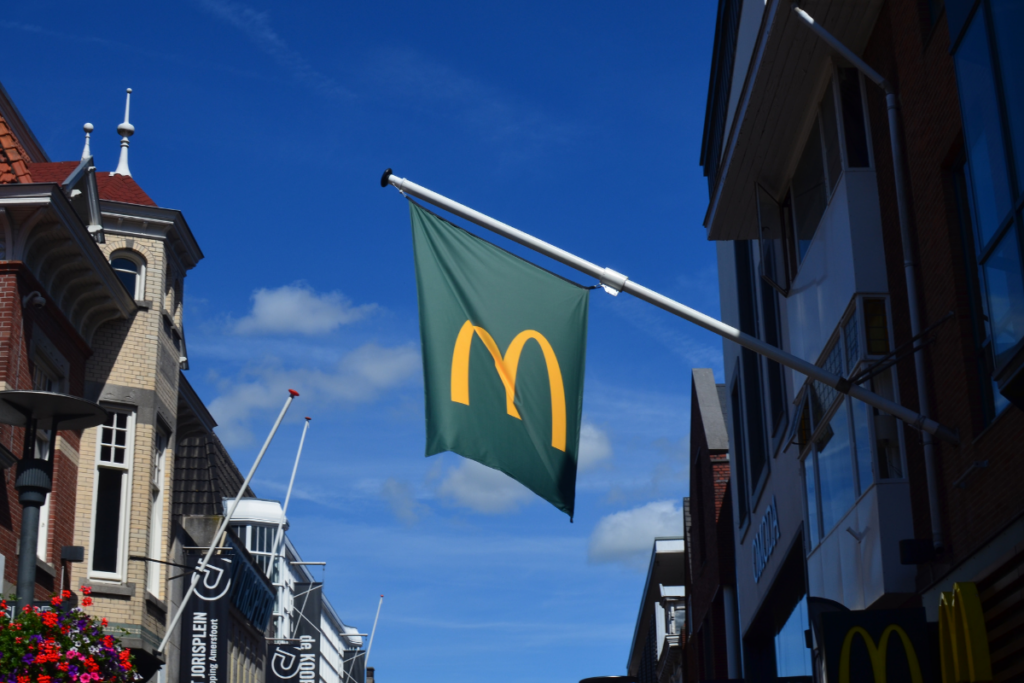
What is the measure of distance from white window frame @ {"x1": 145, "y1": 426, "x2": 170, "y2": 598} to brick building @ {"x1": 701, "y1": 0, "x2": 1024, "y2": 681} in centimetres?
1310

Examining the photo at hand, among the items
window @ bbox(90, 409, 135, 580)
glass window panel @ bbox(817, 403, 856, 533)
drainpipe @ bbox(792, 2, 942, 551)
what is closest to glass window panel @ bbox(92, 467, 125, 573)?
window @ bbox(90, 409, 135, 580)

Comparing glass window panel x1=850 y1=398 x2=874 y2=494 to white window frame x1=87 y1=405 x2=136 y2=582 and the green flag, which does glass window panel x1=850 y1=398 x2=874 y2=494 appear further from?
white window frame x1=87 y1=405 x2=136 y2=582

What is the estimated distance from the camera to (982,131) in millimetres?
8953

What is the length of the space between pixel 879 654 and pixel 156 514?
718 inches

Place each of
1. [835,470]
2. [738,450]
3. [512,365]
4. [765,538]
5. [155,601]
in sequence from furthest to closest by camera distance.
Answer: [738,450] → [155,601] → [765,538] → [835,470] → [512,365]

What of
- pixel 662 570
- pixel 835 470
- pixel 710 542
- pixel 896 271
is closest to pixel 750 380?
pixel 710 542

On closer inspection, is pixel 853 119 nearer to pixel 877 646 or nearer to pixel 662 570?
pixel 877 646

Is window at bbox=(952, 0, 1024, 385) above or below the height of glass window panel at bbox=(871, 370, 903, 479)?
above

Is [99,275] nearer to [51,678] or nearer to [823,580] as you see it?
[51,678]

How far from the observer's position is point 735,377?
25172 mm

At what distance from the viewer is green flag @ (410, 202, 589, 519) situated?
10250 mm

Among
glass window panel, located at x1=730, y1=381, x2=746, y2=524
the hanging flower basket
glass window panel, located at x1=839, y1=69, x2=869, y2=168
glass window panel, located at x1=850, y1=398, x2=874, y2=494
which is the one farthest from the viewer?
glass window panel, located at x1=730, y1=381, x2=746, y2=524

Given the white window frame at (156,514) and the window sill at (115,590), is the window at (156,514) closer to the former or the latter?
the white window frame at (156,514)

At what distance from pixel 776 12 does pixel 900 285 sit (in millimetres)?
3265
